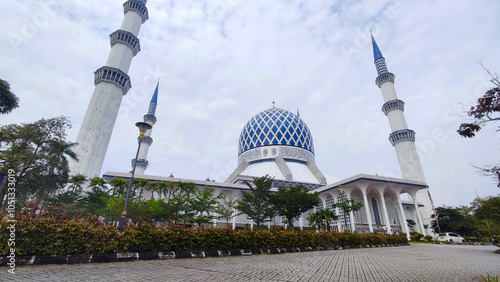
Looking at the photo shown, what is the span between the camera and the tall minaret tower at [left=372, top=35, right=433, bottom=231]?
3092 cm

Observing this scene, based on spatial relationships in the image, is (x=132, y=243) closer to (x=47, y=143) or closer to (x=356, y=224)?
(x=47, y=143)

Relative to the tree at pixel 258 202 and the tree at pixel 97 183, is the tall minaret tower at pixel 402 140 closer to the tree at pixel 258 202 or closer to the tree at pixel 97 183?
the tree at pixel 258 202

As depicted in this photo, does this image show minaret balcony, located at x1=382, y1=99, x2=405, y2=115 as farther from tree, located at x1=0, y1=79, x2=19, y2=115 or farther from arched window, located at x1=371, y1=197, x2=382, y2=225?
tree, located at x1=0, y1=79, x2=19, y2=115

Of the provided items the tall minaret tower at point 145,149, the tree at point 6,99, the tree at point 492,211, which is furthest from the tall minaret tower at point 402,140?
the tree at point 6,99

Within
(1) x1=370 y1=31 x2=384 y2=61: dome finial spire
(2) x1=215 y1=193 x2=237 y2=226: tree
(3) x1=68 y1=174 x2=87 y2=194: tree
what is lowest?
(2) x1=215 y1=193 x2=237 y2=226: tree

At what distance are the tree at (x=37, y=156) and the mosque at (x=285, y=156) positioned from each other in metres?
3.77

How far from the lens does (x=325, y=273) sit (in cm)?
522

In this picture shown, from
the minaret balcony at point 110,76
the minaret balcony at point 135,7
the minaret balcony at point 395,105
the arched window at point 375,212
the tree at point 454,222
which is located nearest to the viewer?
the arched window at point 375,212

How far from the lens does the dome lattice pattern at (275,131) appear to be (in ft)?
133

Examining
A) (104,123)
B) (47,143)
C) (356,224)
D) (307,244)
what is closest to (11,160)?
(47,143)

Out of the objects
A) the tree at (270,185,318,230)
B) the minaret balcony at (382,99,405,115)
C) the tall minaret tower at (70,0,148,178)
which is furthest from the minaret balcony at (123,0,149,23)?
the minaret balcony at (382,99,405,115)

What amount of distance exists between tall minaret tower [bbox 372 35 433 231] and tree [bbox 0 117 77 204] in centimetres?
3797

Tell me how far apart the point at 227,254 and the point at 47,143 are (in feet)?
65.6

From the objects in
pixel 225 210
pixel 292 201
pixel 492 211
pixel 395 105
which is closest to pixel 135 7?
pixel 225 210
